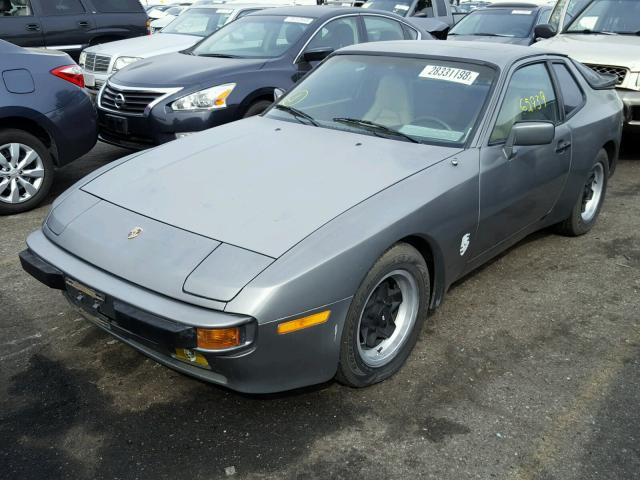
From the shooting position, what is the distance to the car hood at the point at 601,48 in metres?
6.81

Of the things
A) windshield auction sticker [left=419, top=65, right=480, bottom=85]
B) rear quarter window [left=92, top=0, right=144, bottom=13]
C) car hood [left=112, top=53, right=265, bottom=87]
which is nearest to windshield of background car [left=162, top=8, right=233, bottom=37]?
rear quarter window [left=92, top=0, right=144, bottom=13]

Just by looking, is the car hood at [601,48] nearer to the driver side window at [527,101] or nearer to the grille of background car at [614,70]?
the grille of background car at [614,70]

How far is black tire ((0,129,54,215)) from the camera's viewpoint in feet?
17.3

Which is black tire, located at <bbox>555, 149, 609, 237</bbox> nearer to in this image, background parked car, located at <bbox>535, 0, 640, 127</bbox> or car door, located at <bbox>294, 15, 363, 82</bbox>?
background parked car, located at <bbox>535, 0, 640, 127</bbox>

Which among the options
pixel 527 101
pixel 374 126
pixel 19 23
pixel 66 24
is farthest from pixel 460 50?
pixel 66 24

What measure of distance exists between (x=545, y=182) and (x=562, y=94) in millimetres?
766

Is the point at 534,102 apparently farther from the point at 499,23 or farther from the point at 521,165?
the point at 499,23

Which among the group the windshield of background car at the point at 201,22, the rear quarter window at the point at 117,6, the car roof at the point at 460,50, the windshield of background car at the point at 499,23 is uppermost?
the car roof at the point at 460,50

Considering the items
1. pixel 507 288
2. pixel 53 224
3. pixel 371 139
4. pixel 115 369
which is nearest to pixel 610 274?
pixel 507 288

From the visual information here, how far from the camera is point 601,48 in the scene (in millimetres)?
7172

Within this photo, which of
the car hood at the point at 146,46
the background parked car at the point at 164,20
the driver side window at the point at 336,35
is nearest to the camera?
the driver side window at the point at 336,35

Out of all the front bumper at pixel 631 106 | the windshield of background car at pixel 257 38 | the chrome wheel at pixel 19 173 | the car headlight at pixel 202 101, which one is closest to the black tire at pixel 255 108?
the car headlight at pixel 202 101

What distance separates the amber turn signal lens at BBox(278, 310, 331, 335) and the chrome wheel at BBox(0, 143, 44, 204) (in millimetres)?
3763

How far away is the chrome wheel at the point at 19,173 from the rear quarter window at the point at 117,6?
201 inches
